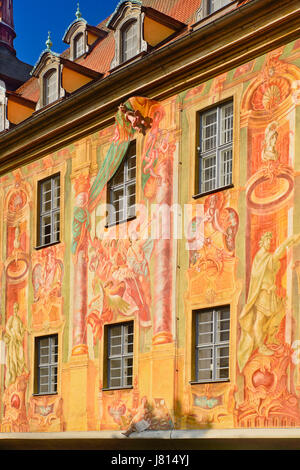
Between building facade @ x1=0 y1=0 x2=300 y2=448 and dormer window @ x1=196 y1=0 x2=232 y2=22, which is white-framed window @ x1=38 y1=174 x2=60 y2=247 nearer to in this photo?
building facade @ x1=0 y1=0 x2=300 y2=448

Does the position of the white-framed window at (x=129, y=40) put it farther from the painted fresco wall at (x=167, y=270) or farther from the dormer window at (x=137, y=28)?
the painted fresco wall at (x=167, y=270)

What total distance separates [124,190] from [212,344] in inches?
158

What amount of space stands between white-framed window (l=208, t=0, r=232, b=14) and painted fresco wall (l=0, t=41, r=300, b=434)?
63.5 inches

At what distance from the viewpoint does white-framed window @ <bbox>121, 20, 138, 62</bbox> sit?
19281 millimetres

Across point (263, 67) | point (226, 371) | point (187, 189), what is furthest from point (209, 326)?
point (263, 67)

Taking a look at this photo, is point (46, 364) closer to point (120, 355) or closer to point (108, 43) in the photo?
point (120, 355)

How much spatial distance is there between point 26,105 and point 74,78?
7.87 ft

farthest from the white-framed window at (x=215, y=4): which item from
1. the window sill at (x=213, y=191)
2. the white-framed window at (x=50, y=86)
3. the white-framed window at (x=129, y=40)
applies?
the white-framed window at (x=50, y=86)

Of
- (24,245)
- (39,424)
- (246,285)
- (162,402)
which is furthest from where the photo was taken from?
(24,245)

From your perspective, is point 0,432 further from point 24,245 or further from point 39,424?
point 24,245

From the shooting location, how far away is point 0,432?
20516mm

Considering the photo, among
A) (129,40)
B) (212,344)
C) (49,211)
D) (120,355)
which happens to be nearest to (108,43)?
(129,40)

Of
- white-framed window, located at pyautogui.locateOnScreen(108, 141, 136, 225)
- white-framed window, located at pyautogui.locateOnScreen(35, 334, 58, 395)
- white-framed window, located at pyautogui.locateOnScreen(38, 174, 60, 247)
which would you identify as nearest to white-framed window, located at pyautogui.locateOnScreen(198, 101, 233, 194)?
white-framed window, located at pyautogui.locateOnScreen(108, 141, 136, 225)

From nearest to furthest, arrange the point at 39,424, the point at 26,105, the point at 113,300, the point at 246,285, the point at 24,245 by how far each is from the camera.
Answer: the point at 246,285, the point at 113,300, the point at 39,424, the point at 24,245, the point at 26,105
